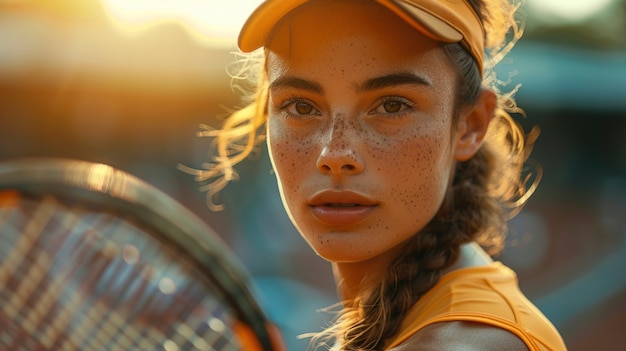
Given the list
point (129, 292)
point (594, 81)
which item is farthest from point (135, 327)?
point (594, 81)

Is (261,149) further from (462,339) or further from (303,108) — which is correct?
(462,339)

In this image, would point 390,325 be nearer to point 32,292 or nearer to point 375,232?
point 375,232

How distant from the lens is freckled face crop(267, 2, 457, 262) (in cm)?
151

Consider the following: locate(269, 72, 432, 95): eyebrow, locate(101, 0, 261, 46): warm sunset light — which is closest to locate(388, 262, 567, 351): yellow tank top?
locate(269, 72, 432, 95): eyebrow

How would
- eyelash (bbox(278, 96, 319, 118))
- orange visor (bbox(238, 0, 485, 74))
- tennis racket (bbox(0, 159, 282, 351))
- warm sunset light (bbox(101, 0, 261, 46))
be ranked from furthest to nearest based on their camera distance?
warm sunset light (bbox(101, 0, 261, 46)) → tennis racket (bbox(0, 159, 282, 351)) → eyelash (bbox(278, 96, 319, 118)) → orange visor (bbox(238, 0, 485, 74))

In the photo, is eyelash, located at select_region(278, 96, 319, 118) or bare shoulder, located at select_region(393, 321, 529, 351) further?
eyelash, located at select_region(278, 96, 319, 118)

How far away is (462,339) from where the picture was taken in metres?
1.36

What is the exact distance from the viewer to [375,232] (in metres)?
1.56

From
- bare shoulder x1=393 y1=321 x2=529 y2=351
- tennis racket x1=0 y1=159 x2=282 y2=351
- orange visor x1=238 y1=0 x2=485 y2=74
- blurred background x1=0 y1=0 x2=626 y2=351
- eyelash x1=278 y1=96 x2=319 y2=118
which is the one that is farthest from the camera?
blurred background x1=0 y1=0 x2=626 y2=351

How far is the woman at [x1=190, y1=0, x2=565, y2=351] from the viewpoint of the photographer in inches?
59.3

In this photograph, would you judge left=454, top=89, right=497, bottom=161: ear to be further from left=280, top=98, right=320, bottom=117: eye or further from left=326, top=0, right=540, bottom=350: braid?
left=280, top=98, right=320, bottom=117: eye

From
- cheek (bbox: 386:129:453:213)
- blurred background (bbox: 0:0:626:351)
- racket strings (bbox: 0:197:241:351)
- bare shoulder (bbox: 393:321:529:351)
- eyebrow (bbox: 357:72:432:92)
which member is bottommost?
racket strings (bbox: 0:197:241:351)

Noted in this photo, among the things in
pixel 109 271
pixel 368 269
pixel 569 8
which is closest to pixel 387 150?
pixel 368 269

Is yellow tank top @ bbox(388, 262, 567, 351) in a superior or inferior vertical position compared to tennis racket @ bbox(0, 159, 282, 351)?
superior
